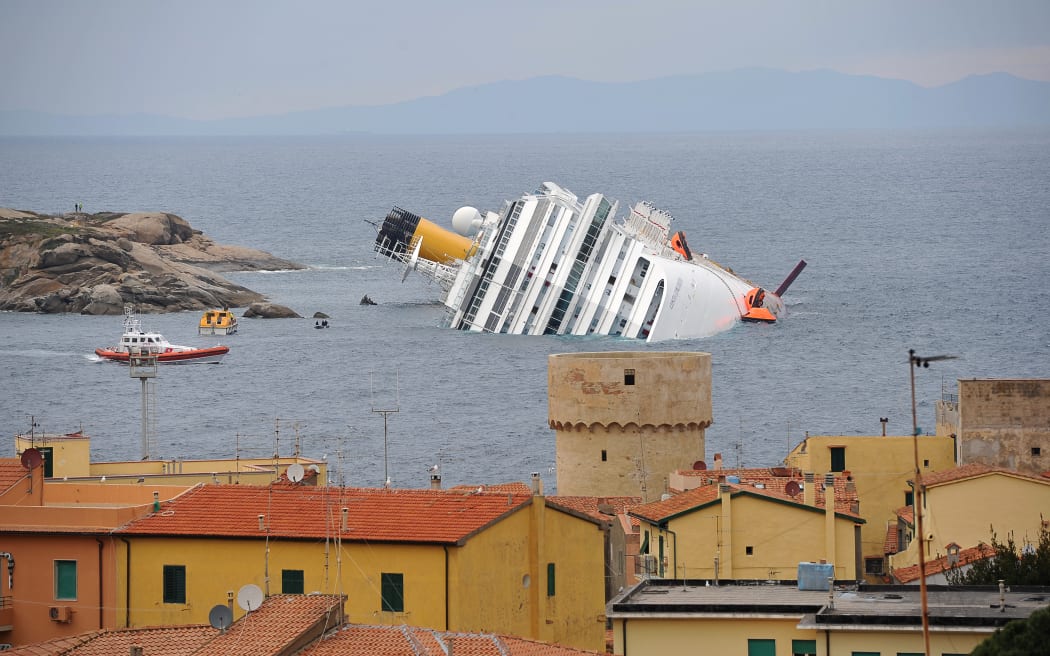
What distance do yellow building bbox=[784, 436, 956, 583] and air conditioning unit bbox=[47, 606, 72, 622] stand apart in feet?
59.2

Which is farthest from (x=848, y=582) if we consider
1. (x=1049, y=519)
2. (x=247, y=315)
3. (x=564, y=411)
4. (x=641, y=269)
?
(x=247, y=315)

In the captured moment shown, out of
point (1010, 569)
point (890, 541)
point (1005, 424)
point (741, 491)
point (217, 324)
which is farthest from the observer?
point (217, 324)

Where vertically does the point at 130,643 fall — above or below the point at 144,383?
below

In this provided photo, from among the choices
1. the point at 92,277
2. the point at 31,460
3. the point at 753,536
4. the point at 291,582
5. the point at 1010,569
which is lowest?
the point at 1010,569

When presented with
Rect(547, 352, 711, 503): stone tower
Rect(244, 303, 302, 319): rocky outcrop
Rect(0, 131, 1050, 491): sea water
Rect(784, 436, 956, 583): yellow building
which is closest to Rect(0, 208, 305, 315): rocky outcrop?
Rect(0, 131, 1050, 491): sea water

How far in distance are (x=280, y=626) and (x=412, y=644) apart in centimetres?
145

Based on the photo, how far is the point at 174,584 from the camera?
99.9ft

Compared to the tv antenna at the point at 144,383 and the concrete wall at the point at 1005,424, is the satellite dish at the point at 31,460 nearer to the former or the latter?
the tv antenna at the point at 144,383

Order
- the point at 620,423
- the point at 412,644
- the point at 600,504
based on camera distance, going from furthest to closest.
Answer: the point at 620,423, the point at 600,504, the point at 412,644

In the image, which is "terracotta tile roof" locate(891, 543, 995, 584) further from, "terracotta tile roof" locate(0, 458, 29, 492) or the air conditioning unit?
"terracotta tile roof" locate(0, 458, 29, 492)

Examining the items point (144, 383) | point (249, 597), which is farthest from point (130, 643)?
point (144, 383)

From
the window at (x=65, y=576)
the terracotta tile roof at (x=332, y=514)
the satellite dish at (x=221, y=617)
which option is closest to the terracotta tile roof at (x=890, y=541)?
the terracotta tile roof at (x=332, y=514)

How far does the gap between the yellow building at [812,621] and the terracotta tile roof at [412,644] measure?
1.48 meters

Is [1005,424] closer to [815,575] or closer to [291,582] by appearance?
[815,575]
